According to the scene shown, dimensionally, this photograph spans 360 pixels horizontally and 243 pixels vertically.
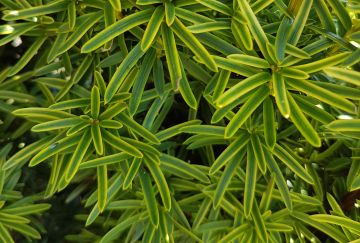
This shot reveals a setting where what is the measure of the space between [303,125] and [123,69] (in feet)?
1.12

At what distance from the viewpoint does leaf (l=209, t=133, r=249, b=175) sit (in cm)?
95

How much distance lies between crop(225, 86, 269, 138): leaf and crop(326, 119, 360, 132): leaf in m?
0.13

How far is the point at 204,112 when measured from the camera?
114cm

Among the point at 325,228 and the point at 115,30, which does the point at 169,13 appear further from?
the point at 325,228

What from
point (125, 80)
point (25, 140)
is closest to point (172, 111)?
point (125, 80)

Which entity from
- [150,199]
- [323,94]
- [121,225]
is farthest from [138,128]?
[323,94]

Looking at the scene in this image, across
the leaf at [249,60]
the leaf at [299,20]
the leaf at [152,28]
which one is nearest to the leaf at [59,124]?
the leaf at [152,28]

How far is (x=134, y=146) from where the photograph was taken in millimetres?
972

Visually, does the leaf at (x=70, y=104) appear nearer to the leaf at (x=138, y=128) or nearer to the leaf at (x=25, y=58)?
the leaf at (x=138, y=128)

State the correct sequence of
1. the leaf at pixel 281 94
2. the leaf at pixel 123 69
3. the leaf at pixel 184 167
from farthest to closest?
1. the leaf at pixel 184 167
2. the leaf at pixel 123 69
3. the leaf at pixel 281 94

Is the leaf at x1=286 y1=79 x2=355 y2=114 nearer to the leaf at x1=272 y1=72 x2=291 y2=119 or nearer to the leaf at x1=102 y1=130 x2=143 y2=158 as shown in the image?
the leaf at x1=272 y1=72 x2=291 y2=119

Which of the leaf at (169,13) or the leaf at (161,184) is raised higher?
the leaf at (169,13)

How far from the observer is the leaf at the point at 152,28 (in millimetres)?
854

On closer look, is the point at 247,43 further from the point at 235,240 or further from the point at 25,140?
the point at 25,140
